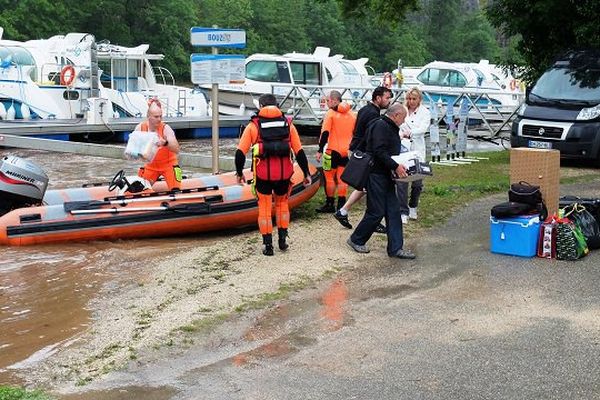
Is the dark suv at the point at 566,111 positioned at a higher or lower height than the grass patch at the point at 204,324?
higher

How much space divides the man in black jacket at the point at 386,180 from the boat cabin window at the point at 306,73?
22.2m

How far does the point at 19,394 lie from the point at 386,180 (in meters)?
4.71

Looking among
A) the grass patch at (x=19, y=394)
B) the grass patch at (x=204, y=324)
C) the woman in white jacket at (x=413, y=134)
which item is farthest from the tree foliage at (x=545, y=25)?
the grass patch at (x=19, y=394)

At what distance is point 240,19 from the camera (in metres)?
58.0

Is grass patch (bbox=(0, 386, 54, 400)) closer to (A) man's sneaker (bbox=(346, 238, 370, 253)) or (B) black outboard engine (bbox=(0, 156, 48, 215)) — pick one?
(A) man's sneaker (bbox=(346, 238, 370, 253))

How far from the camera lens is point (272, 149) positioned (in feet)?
28.8

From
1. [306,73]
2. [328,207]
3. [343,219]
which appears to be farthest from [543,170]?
[306,73]

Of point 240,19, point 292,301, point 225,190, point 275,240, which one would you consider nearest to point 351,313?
point 292,301

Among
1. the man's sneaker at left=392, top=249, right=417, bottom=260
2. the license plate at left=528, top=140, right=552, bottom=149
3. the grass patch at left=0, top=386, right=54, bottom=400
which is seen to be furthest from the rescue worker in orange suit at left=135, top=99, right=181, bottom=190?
the license plate at left=528, top=140, right=552, bottom=149

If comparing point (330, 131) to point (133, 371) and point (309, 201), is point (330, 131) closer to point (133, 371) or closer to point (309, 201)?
point (309, 201)

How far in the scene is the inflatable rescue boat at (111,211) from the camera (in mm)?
10344

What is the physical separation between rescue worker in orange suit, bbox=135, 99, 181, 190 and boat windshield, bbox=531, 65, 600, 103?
26.9 feet

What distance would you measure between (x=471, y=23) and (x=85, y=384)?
76.9m

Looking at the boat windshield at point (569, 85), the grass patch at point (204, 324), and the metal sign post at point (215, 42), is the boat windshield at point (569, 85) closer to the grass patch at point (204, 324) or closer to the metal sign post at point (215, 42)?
the metal sign post at point (215, 42)
